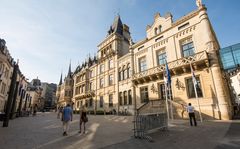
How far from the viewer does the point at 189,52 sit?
59.8 feet

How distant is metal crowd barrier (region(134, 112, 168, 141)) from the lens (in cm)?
673

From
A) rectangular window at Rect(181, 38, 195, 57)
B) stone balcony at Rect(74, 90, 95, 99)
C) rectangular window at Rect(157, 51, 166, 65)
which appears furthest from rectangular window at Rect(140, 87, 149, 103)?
stone balcony at Rect(74, 90, 95, 99)

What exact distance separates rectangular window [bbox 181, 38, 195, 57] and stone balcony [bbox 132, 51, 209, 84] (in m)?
1.68

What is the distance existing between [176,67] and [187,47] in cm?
352

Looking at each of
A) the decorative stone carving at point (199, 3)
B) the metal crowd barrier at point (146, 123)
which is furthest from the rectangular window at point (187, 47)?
the metal crowd barrier at point (146, 123)

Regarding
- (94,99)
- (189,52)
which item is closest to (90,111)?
(94,99)

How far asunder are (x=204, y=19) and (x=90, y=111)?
96.6 feet

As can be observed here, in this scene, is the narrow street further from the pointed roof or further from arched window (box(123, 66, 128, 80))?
the pointed roof

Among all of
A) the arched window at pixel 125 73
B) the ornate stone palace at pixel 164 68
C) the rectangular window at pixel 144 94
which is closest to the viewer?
the ornate stone palace at pixel 164 68

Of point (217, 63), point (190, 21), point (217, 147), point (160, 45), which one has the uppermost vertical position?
point (190, 21)

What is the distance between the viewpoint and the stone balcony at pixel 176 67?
51.6 feet

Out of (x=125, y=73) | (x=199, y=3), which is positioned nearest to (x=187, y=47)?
(x=199, y=3)

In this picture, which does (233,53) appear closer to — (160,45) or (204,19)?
(204,19)

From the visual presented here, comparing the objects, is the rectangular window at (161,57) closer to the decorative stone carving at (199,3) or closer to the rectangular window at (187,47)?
the rectangular window at (187,47)
